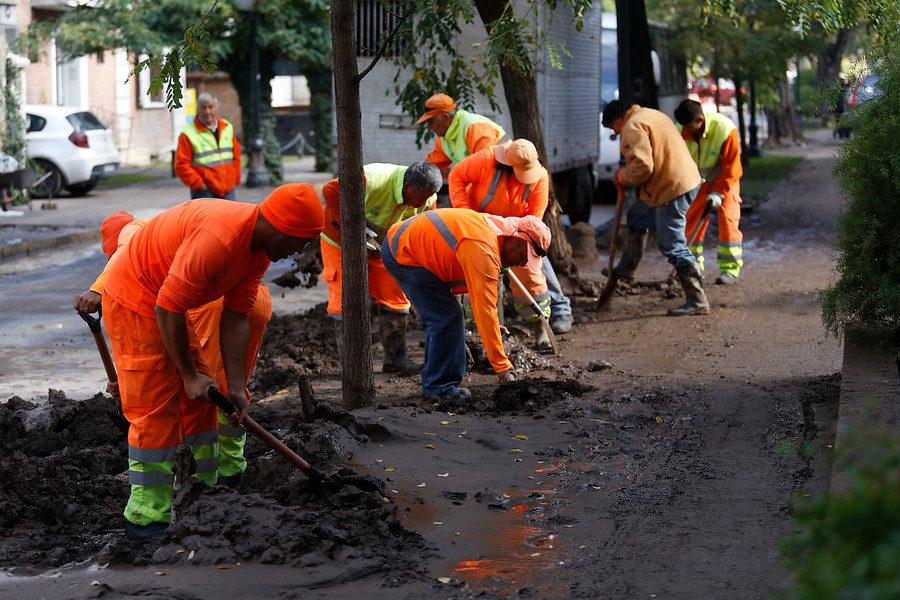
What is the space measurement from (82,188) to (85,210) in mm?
2811

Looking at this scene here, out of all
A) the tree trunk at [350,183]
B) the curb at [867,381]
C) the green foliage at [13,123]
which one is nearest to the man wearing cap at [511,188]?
the tree trunk at [350,183]

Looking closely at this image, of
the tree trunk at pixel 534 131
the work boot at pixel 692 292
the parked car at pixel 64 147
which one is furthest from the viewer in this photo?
the parked car at pixel 64 147

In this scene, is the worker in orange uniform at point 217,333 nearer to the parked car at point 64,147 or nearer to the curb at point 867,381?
the curb at point 867,381

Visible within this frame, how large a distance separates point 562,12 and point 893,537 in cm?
1306

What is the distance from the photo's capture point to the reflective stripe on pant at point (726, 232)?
1047 cm

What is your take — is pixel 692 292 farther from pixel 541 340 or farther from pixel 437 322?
pixel 437 322

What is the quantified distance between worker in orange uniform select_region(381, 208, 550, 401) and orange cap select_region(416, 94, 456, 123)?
246 centimetres

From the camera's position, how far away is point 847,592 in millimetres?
1545

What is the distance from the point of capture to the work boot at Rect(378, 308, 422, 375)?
24.4 ft

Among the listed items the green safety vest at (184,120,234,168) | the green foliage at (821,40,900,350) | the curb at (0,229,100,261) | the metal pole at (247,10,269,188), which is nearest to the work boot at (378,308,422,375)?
the green foliage at (821,40,900,350)

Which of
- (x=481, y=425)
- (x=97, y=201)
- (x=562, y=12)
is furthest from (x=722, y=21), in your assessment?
(x=481, y=425)

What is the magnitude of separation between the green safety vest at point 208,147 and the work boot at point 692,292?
5311 millimetres

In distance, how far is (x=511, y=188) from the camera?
8039 millimetres

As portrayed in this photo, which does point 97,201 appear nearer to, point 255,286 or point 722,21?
point 722,21
